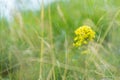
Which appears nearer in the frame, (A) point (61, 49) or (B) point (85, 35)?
(B) point (85, 35)

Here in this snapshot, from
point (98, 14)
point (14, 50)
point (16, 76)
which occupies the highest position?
point (98, 14)

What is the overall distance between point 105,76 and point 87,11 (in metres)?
1.33

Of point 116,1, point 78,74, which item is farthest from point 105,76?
point 116,1

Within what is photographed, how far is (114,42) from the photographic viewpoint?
2.69m

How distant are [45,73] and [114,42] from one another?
1.71 ft

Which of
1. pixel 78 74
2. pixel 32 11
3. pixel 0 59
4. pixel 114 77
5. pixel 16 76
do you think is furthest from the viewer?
pixel 32 11

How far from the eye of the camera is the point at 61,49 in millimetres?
3070

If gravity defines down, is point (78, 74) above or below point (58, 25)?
below

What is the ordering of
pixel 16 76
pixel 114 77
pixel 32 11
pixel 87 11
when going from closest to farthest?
pixel 114 77
pixel 16 76
pixel 87 11
pixel 32 11

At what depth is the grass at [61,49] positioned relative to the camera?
7.34 ft

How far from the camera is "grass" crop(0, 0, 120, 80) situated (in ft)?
7.34

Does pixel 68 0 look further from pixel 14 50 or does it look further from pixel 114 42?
pixel 14 50

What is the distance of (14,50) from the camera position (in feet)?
8.01

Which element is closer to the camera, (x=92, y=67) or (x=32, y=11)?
(x=92, y=67)
